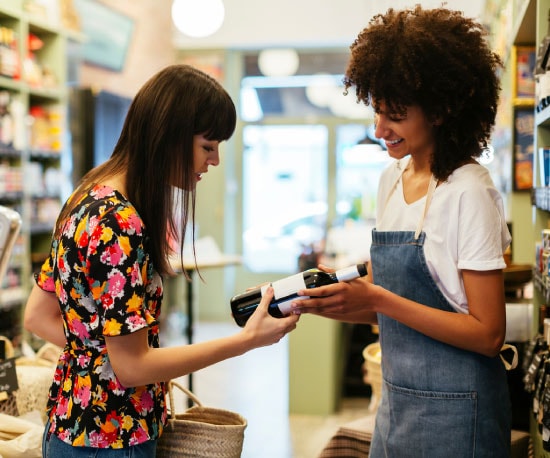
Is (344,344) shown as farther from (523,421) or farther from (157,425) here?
(157,425)

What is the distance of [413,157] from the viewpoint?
181 centimetres

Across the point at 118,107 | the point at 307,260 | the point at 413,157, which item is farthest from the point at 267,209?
the point at 413,157

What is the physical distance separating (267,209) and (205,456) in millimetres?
8367

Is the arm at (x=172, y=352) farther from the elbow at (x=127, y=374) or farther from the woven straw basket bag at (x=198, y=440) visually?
the woven straw basket bag at (x=198, y=440)

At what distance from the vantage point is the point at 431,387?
5.55 feet

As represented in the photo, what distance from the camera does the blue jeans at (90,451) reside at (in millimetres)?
1529

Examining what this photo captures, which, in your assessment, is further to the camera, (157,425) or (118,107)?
(118,107)

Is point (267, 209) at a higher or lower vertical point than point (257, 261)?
higher

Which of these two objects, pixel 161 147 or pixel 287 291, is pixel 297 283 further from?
pixel 161 147

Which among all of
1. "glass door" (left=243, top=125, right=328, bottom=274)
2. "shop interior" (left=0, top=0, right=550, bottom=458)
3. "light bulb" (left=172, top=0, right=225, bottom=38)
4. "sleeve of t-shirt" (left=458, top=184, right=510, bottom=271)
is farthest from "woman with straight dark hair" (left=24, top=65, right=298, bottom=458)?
"glass door" (left=243, top=125, right=328, bottom=274)

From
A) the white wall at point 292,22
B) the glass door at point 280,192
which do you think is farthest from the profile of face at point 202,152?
the glass door at point 280,192

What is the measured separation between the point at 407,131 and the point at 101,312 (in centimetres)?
82

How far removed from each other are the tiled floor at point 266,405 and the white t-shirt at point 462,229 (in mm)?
3075

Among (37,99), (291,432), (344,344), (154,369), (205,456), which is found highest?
(37,99)
